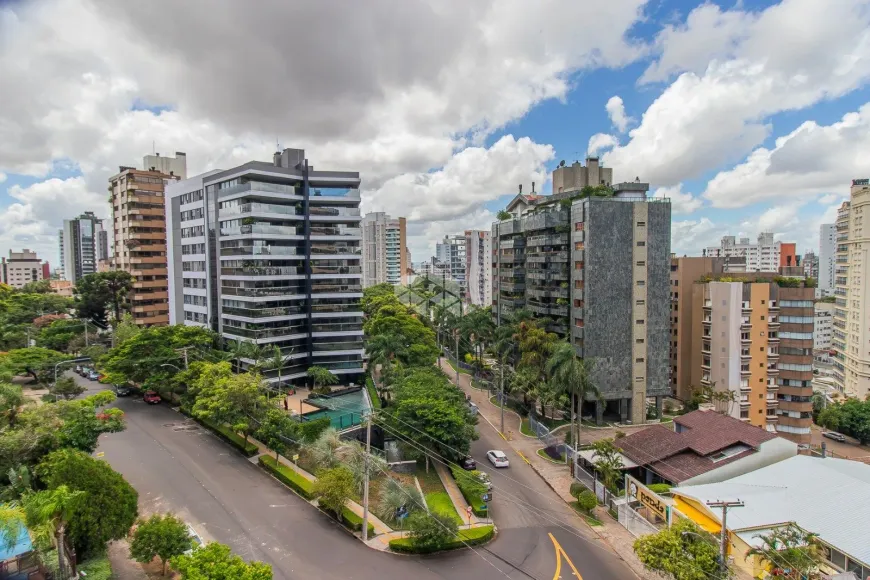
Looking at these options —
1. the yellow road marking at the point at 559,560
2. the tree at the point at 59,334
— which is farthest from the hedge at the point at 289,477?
the tree at the point at 59,334

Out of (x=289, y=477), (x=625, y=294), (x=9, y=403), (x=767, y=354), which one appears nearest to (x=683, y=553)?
(x=289, y=477)

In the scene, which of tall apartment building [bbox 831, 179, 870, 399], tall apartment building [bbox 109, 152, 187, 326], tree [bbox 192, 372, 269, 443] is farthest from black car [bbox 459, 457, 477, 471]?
tall apartment building [bbox 831, 179, 870, 399]

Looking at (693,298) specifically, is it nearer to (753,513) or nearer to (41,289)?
(753,513)

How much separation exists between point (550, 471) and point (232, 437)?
2978 centimetres

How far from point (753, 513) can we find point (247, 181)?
195ft

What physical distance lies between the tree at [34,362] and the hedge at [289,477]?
124ft

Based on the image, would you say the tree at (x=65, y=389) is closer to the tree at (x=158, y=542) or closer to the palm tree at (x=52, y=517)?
the palm tree at (x=52, y=517)

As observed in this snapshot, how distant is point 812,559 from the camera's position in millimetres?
24797

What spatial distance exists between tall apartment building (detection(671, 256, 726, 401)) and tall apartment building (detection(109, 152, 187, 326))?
84509mm

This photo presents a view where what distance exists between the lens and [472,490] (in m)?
36.7

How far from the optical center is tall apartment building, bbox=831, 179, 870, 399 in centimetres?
8025

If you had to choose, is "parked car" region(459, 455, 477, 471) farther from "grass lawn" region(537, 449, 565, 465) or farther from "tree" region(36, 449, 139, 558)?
"tree" region(36, 449, 139, 558)

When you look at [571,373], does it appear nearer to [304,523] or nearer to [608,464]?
[608,464]

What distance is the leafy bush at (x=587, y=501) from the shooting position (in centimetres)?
3612
